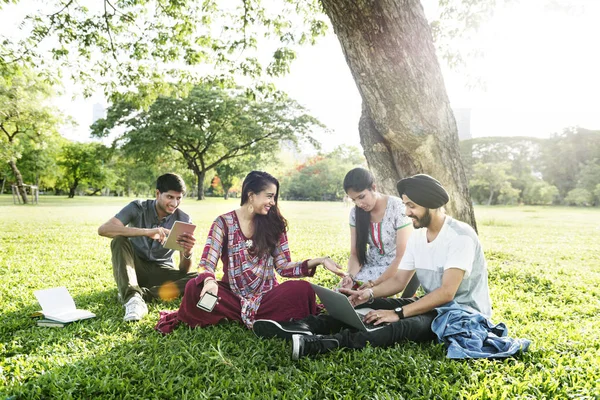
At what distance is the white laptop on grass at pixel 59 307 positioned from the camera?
12.4ft

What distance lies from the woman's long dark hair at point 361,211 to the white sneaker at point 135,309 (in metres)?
2.08

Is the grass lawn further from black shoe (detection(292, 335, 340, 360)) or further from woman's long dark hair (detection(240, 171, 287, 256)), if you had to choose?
woman's long dark hair (detection(240, 171, 287, 256))

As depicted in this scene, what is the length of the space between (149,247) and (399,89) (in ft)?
10.7

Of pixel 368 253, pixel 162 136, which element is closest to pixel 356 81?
pixel 368 253

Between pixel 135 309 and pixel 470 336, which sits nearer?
pixel 470 336

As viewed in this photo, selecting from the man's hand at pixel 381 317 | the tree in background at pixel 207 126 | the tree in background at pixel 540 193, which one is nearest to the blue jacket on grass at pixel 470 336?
the man's hand at pixel 381 317

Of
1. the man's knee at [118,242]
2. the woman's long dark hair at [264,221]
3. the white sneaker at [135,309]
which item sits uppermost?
the woman's long dark hair at [264,221]

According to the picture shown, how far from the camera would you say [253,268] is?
11.6 ft

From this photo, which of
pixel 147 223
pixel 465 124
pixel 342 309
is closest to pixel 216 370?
pixel 342 309

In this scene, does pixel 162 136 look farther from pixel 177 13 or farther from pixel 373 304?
pixel 373 304

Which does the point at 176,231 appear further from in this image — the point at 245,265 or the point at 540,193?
the point at 540,193

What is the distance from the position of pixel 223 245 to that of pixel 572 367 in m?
2.64

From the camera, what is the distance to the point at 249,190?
Answer: 3.42m

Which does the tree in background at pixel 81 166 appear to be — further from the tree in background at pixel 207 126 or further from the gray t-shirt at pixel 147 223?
the gray t-shirt at pixel 147 223
